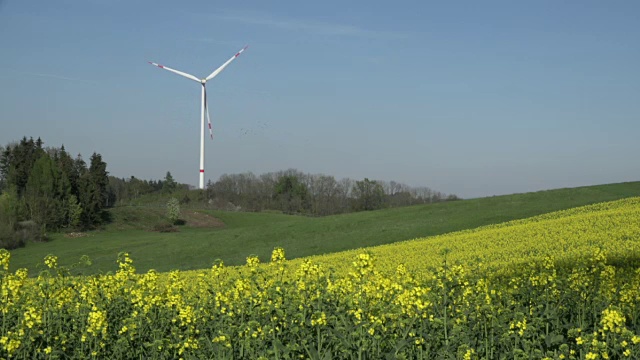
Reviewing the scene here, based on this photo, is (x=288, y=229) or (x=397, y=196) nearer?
(x=288, y=229)

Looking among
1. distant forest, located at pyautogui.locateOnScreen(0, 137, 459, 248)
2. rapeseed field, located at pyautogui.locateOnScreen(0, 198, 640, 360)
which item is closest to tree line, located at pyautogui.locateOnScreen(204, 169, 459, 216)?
distant forest, located at pyautogui.locateOnScreen(0, 137, 459, 248)

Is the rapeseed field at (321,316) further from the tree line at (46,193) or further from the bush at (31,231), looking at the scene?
the bush at (31,231)

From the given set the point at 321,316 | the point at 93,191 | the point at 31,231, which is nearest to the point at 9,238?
the point at 31,231

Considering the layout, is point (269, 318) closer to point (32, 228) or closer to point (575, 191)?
point (575, 191)

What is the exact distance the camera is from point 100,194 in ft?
268

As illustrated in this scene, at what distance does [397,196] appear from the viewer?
354 feet

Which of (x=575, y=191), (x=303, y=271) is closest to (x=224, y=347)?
(x=303, y=271)

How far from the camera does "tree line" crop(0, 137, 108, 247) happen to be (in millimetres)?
65125

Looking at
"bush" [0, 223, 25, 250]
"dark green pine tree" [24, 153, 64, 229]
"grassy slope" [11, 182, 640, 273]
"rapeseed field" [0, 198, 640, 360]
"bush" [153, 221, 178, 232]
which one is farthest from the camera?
"bush" [153, 221, 178, 232]

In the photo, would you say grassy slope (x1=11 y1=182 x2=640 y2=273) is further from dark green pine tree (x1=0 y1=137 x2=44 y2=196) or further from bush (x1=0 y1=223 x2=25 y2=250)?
dark green pine tree (x1=0 y1=137 x2=44 y2=196)

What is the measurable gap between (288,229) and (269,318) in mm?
43316

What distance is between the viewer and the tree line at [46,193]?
65125mm

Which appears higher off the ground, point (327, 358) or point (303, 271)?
point (303, 271)

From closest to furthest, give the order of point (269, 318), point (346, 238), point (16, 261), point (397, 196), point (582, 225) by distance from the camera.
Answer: point (269, 318), point (582, 225), point (346, 238), point (16, 261), point (397, 196)
